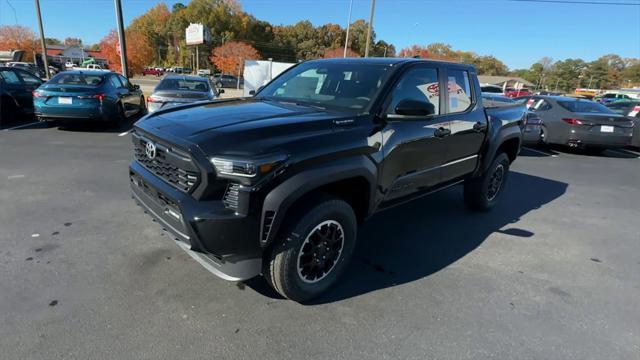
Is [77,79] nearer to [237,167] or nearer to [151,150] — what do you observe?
[151,150]

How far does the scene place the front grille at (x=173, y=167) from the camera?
2.38m

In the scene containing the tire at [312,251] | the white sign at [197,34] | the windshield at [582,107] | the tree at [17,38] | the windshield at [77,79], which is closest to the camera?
the tire at [312,251]

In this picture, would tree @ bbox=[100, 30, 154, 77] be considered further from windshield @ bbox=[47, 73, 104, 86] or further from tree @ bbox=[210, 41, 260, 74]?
windshield @ bbox=[47, 73, 104, 86]

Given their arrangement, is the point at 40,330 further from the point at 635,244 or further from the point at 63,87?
the point at 63,87

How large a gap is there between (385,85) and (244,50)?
213 ft

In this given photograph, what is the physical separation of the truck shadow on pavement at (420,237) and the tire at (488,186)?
0.14 meters

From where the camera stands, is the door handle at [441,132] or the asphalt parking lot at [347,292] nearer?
the asphalt parking lot at [347,292]

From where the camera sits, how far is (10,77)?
31.6ft

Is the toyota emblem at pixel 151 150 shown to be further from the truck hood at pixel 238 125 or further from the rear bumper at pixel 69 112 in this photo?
the rear bumper at pixel 69 112

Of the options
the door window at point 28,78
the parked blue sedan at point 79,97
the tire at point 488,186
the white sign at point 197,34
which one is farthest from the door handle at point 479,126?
the white sign at point 197,34

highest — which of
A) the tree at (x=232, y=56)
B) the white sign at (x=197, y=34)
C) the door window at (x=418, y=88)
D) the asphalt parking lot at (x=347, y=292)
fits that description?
the white sign at (x=197, y=34)

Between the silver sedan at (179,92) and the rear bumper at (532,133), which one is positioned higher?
the silver sedan at (179,92)

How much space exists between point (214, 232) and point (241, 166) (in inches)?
16.9

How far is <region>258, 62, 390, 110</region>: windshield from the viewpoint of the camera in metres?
3.24
